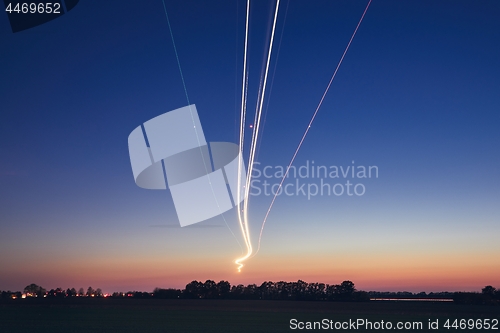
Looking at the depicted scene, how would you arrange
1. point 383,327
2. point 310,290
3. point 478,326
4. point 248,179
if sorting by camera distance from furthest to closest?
point 310,290, point 478,326, point 383,327, point 248,179

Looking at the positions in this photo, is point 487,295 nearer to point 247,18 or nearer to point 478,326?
point 478,326

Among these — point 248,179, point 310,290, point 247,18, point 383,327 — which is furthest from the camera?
A: point 310,290

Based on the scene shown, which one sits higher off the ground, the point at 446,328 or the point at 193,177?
the point at 193,177

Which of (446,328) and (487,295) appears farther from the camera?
(487,295)

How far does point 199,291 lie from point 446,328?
87742 millimetres

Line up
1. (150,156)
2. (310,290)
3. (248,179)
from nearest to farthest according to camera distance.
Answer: (248,179) → (150,156) → (310,290)

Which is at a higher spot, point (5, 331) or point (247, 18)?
point (247, 18)

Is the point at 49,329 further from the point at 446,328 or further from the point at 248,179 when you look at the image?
the point at 446,328

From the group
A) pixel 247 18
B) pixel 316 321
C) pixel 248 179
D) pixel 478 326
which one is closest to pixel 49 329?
pixel 248 179

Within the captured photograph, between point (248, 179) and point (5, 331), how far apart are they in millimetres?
16198

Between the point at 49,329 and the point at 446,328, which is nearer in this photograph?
the point at 49,329

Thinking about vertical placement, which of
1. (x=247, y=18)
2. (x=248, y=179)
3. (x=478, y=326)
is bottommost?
(x=478, y=326)

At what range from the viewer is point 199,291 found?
118 m

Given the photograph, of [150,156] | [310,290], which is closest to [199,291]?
[310,290]
